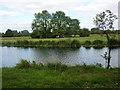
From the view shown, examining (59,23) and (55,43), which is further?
(59,23)

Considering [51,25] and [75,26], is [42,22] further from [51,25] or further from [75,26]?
[75,26]

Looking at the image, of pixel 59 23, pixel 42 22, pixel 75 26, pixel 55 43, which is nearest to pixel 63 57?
pixel 55 43

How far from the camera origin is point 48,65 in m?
7.36

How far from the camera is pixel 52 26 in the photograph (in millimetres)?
47125

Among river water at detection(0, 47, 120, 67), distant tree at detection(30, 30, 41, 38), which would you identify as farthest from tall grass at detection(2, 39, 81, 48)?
distant tree at detection(30, 30, 41, 38)

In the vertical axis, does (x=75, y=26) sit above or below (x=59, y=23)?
below

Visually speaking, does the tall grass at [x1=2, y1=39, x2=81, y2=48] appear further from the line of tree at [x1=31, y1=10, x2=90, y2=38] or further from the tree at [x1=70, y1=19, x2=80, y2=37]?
the tree at [x1=70, y1=19, x2=80, y2=37]

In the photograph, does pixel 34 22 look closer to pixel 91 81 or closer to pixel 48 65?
pixel 48 65

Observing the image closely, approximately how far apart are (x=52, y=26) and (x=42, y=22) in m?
4.80

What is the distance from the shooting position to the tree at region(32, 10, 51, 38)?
43344 millimetres

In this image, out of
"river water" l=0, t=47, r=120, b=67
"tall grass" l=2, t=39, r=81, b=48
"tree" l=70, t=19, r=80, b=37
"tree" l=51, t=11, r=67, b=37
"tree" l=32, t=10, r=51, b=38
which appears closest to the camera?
"river water" l=0, t=47, r=120, b=67

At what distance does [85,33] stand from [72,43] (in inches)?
1015

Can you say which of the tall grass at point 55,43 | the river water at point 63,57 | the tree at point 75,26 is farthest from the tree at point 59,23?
the river water at point 63,57

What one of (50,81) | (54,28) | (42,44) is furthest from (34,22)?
(50,81)
